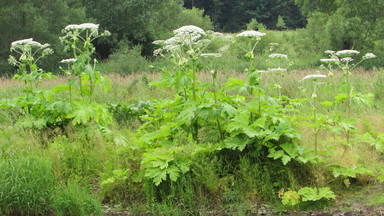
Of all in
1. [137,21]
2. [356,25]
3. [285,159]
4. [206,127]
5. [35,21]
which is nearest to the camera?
[285,159]

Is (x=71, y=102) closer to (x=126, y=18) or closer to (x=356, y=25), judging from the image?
(x=356, y=25)

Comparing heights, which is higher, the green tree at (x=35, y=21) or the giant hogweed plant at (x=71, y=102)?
the giant hogweed plant at (x=71, y=102)

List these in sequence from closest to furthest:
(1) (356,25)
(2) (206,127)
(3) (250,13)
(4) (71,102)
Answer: (2) (206,127), (4) (71,102), (1) (356,25), (3) (250,13)

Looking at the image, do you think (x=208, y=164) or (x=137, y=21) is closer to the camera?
(x=208, y=164)

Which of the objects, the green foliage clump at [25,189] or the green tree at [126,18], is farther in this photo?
the green tree at [126,18]

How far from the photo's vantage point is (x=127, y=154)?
4.62 meters

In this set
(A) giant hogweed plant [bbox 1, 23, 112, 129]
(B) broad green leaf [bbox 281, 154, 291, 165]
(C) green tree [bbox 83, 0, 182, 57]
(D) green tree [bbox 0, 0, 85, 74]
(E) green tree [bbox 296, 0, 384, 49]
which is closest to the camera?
(B) broad green leaf [bbox 281, 154, 291, 165]

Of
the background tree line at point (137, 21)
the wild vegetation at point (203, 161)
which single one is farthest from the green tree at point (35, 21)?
the wild vegetation at point (203, 161)

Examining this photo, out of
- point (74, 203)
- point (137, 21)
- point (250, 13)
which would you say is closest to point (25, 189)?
point (74, 203)

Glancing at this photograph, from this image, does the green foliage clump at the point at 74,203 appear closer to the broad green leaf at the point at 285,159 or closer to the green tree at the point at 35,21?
the broad green leaf at the point at 285,159

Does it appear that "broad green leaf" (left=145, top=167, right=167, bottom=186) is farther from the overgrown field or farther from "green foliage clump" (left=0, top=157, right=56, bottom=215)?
"green foliage clump" (left=0, top=157, right=56, bottom=215)

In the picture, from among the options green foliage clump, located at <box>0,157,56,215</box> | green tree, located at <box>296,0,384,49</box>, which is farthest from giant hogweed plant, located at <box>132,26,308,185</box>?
green tree, located at <box>296,0,384,49</box>

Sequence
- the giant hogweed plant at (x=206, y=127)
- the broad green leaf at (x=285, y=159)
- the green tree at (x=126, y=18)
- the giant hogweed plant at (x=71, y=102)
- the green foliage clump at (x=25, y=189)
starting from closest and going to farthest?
the broad green leaf at (x=285, y=159) → the giant hogweed plant at (x=206, y=127) → the green foliage clump at (x=25, y=189) → the giant hogweed plant at (x=71, y=102) → the green tree at (x=126, y=18)

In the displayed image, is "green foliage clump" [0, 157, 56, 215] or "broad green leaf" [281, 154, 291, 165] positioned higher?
"broad green leaf" [281, 154, 291, 165]
